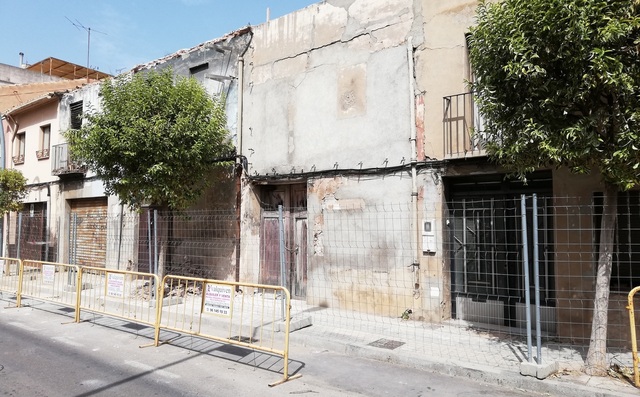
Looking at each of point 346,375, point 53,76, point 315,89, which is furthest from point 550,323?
point 53,76

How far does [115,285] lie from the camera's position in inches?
339

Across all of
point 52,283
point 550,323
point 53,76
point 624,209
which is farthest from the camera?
point 53,76

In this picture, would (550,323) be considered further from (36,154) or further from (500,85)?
(36,154)

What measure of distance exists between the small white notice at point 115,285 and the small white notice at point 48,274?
2.44 m

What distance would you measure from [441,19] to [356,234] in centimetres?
447

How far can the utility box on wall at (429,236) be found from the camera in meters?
8.56

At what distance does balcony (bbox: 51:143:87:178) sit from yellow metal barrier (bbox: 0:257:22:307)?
5338 mm

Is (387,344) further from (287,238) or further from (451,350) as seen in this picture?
(287,238)

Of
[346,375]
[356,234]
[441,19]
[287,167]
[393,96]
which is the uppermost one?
[441,19]

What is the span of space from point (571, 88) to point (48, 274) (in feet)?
34.6

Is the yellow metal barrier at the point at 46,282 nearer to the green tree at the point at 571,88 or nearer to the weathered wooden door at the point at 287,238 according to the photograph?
the weathered wooden door at the point at 287,238

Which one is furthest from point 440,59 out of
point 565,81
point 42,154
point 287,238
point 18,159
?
point 18,159

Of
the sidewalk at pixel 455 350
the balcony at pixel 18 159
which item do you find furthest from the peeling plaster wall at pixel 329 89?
the balcony at pixel 18 159

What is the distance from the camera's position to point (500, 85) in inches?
231
